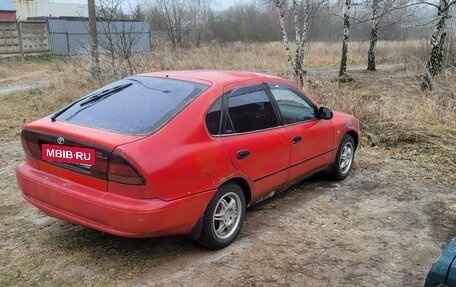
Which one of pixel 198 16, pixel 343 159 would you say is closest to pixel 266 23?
pixel 198 16

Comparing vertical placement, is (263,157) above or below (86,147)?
below

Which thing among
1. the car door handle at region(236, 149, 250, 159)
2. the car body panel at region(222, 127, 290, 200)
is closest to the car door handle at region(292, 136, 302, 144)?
the car body panel at region(222, 127, 290, 200)

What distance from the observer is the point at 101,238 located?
4078 mm

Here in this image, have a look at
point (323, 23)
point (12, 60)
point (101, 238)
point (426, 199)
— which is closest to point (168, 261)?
point (101, 238)

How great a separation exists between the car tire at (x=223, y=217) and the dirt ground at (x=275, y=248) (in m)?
0.12

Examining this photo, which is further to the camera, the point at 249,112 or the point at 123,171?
the point at 249,112

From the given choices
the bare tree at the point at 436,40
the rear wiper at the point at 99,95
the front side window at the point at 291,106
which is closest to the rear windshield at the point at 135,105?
the rear wiper at the point at 99,95

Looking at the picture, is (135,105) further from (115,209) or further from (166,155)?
(115,209)

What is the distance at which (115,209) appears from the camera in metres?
3.27

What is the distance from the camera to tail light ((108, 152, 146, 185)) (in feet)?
10.6

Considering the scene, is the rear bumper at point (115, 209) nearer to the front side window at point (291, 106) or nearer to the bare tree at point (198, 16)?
the front side window at point (291, 106)

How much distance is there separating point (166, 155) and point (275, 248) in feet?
4.45

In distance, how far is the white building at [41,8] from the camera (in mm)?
51578

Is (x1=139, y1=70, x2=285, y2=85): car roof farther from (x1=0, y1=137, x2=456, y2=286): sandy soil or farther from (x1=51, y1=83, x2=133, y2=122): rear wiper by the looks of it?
(x1=0, y1=137, x2=456, y2=286): sandy soil
